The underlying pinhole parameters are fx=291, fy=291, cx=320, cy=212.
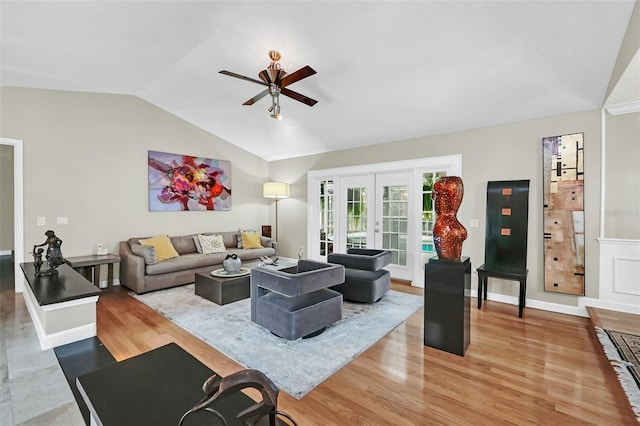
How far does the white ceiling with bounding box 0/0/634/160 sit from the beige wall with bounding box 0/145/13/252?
382cm

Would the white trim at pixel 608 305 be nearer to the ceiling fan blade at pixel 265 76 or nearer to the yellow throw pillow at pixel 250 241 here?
the ceiling fan blade at pixel 265 76

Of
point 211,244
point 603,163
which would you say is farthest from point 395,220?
point 211,244

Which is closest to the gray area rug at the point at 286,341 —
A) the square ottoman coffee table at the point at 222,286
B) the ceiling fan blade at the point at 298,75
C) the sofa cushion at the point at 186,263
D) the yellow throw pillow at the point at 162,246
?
the square ottoman coffee table at the point at 222,286

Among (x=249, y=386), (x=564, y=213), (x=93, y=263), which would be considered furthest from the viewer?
(x=93, y=263)

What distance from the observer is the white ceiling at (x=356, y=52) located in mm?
2691

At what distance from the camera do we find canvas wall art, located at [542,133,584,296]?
3588 mm

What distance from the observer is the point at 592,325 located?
10.7ft

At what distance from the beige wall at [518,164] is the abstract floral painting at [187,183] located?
360 centimetres

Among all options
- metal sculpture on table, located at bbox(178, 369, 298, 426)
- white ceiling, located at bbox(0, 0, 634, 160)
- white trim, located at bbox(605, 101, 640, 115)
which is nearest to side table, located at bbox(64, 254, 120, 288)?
white ceiling, located at bbox(0, 0, 634, 160)

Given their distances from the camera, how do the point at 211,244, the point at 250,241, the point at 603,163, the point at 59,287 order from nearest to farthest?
the point at 59,287
the point at 603,163
the point at 211,244
the point at 250,241

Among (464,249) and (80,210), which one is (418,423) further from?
(80,210)

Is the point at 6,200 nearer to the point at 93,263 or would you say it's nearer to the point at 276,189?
the point at 93,263

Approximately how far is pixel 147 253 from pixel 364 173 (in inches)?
157

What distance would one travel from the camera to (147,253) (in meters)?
4.52
